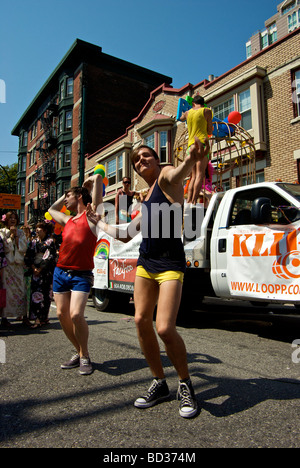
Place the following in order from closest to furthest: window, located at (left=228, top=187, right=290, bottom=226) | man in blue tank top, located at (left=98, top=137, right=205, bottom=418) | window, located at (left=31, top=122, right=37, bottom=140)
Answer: man in blue tank top, located at (left=98, top=137, right=205, bottom=418)
window, located at (left=228, top=187, right=290, bottom=226)
window, located at (left=31, top=122, right=37, bottom=140)

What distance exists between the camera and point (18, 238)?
659 cm

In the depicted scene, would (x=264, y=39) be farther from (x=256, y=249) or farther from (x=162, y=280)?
(x=162, y=280)

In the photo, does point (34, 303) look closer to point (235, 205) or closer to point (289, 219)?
point (235, 205)

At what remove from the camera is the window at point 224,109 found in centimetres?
1529

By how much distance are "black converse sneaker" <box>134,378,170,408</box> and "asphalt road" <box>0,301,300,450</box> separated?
0.05 m

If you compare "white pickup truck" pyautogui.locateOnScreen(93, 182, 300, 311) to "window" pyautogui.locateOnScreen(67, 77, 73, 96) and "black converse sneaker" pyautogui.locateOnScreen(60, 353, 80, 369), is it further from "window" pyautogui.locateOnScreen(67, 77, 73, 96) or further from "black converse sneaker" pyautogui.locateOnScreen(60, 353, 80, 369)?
"window" pyautogui.locateOnScreen(67, 77, 73, 96)

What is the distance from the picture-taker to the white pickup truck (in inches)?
175

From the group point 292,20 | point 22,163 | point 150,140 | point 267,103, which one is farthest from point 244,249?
point 292,20

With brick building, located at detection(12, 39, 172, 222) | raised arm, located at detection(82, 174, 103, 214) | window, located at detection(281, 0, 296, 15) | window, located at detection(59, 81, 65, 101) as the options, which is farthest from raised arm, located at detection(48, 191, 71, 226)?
window, located at detection(281, 0, 296, 15)

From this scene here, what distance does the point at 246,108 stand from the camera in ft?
47.8

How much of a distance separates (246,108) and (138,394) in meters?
14.0

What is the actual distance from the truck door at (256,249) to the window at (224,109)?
10795 millimetres
